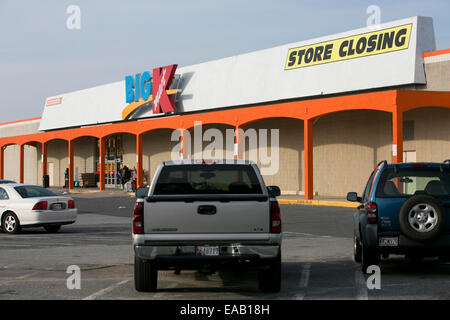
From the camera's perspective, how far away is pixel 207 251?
28.3ft

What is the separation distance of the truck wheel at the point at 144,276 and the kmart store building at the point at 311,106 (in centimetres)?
1909

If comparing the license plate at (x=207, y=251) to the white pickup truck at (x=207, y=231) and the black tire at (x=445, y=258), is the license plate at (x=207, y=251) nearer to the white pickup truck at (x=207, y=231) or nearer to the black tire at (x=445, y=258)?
the white pickup truck at (x=207, y=231)

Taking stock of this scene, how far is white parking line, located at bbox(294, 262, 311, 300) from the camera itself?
885 cm

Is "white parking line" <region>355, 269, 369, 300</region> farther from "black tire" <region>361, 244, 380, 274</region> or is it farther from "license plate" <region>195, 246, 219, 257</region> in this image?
"license plate" <region>195, 246, 219, 257</region>

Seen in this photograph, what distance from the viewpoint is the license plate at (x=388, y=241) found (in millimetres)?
10227

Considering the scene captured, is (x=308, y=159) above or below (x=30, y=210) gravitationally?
above

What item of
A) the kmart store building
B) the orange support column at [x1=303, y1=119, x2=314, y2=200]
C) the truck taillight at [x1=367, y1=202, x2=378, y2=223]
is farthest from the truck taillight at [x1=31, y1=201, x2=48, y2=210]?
the orange support column at [x1=303, y1=119, x2=314, y2=200]

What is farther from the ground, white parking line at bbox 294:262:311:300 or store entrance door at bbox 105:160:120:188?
store entrance door at bbox 105:160:120:188

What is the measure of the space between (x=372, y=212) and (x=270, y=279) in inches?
88.7

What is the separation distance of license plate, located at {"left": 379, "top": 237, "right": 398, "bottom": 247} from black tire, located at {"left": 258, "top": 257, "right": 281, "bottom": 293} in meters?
2.04

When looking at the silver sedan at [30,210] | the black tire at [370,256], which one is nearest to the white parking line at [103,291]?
the black tire at [370,256]

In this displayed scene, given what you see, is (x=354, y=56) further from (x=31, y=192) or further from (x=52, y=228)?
(x=31, y=192)

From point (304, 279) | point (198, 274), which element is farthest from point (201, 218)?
point (198, 274)
